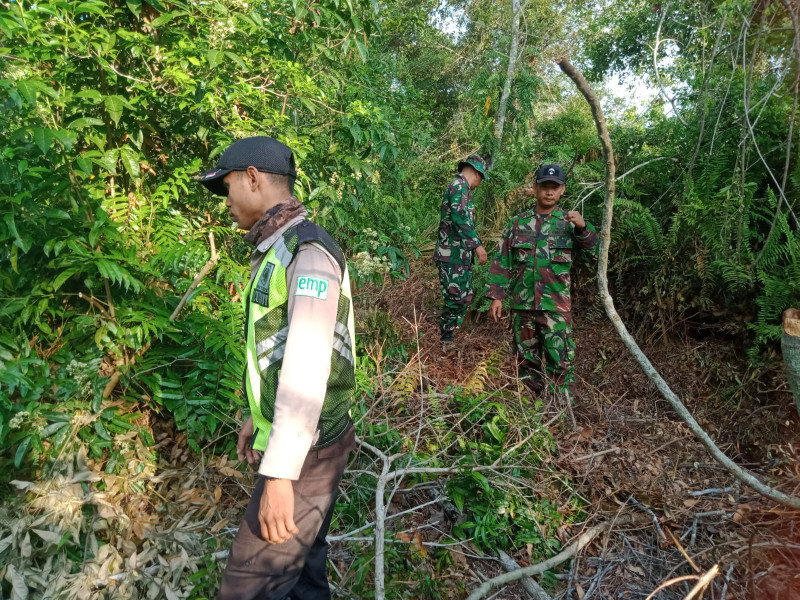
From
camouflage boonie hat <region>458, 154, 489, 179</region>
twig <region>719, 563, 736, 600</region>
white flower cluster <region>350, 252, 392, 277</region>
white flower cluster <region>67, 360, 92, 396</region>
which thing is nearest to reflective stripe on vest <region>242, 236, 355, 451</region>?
white flower cluster <region>67, 360, 92, 396</region>

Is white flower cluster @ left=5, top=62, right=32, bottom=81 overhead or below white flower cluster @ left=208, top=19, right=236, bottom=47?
below

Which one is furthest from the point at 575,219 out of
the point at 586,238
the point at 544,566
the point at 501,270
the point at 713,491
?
the point at 544,566

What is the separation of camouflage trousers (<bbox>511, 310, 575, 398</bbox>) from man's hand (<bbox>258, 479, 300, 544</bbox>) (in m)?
2.93

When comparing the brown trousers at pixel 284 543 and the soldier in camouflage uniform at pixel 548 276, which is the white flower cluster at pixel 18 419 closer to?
the brown trousers at pixel 284 543

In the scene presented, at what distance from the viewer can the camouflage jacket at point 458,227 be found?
579cm

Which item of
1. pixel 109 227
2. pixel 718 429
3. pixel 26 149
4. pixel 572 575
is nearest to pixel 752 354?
pixel 718 429

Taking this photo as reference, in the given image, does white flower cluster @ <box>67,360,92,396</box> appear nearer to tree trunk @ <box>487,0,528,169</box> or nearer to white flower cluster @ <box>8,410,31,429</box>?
white flower cluster @ <box>8,410,31,429</box>

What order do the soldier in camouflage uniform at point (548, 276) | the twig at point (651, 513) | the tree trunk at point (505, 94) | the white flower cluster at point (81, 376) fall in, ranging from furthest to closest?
the tree trunk at point (505, 94), the soldier in camouflage uniform at point (548, 276), the twig at point (651, 513), the white flower cluster at point (81, 376)

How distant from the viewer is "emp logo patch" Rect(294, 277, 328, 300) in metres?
1.69

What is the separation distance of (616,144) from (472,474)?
492 centimetres

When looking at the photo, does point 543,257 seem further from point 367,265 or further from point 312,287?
point 312,287

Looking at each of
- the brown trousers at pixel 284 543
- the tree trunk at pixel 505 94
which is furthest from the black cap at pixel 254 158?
the tree trunk at pixel 505 94

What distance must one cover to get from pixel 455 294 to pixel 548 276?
1497 mm

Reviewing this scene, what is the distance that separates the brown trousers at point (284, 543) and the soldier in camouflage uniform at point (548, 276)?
2.77 metres
